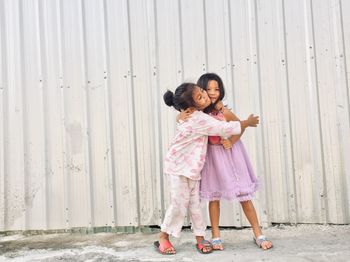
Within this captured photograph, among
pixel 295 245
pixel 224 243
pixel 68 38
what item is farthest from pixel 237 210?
pixel 68 38

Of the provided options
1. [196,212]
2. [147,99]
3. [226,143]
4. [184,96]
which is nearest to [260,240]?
[196,212]

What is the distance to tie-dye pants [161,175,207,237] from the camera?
109 inches

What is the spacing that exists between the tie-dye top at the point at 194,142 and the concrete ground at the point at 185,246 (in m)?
0.57

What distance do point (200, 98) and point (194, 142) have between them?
316 millimetres

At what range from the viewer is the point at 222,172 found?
275 centimetres

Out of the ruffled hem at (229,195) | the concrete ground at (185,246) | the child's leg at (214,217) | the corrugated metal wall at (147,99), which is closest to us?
the concrete ground at (185,246)

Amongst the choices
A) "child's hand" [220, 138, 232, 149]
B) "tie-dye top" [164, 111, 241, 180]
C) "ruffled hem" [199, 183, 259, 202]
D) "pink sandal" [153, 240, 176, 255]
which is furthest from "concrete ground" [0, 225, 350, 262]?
"child's hand" [220, 138, 232, 149]

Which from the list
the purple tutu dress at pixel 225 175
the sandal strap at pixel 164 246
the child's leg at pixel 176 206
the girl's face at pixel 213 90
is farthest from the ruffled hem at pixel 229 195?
the girl's face at pixel 213 90

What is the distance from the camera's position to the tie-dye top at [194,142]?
8.68ft

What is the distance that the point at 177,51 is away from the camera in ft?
11.3

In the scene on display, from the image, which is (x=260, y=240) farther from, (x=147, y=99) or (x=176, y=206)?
(x=147, y=99)

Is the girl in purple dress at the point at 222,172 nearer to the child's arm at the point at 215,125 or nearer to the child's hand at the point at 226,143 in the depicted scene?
the child's hand at the point at 226,143

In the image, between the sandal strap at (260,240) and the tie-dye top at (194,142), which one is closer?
the tie-dye top at (194,142)

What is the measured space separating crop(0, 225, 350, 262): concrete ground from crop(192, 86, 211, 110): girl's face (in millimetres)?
988
